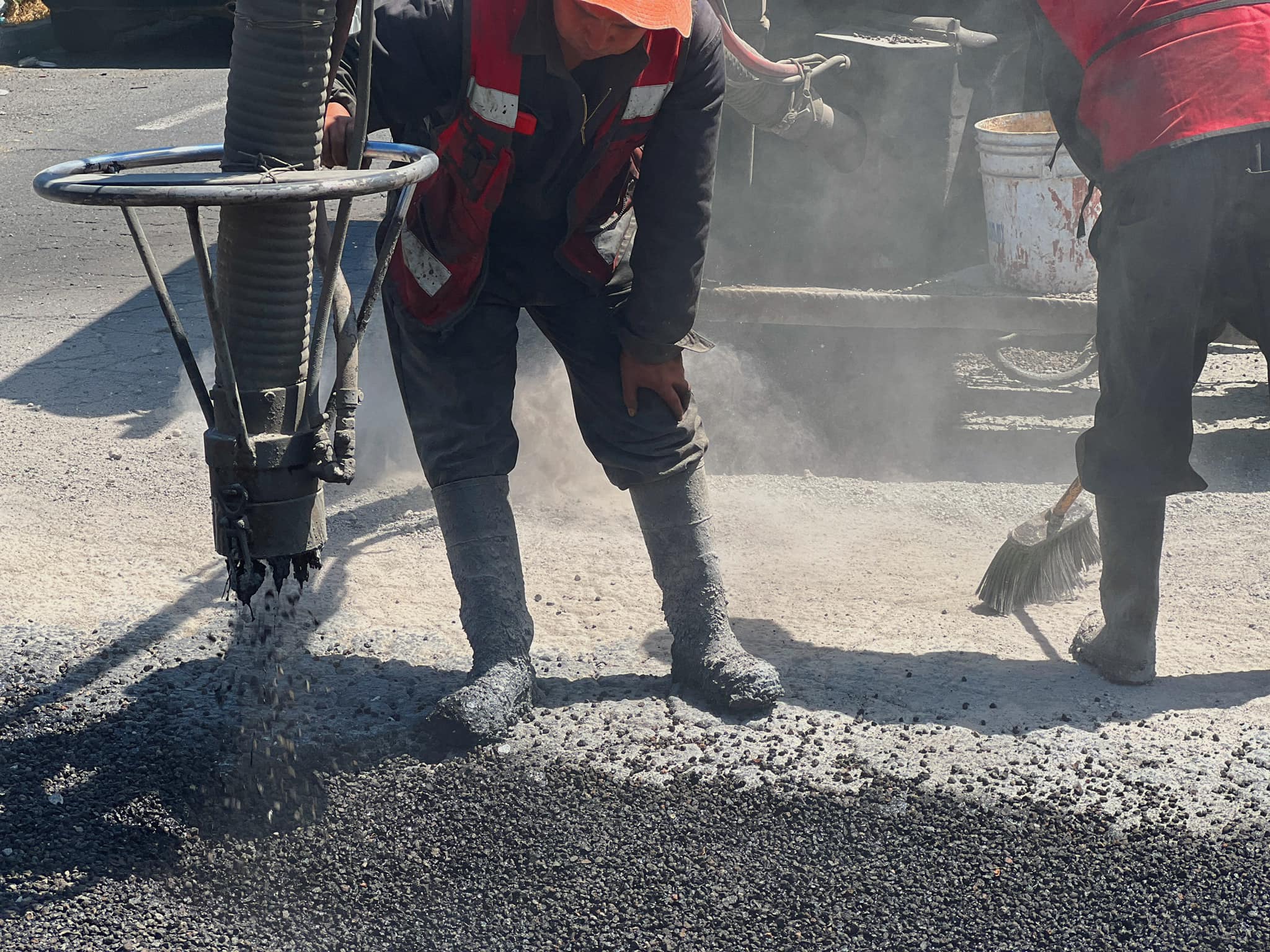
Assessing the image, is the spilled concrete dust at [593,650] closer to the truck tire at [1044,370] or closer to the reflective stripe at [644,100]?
the truck tire at [1044,370]

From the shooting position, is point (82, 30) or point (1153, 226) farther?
point (82, 30)

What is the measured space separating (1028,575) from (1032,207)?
1778 mm

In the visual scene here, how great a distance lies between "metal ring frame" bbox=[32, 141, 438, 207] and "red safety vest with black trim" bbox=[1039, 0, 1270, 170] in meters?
1.79

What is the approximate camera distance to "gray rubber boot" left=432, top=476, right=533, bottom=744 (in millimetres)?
2957

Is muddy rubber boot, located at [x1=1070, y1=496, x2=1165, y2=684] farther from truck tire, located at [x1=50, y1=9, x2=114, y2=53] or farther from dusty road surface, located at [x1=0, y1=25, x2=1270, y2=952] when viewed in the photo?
truck tire, located at [x1=50, y1=9, x2=114, y2=53]

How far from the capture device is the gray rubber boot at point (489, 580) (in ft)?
9.70

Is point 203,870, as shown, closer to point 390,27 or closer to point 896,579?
point 390,27

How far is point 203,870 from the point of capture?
8.09 ft

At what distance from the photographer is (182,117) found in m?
9.79

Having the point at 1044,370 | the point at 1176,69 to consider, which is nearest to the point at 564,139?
the point at 1176,69

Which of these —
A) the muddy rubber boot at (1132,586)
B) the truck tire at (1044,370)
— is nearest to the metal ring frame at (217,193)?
the muddy rubber boot at (1132,586)

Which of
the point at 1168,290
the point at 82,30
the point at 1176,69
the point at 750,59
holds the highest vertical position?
the point at 82,30

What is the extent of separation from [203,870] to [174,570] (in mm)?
1461

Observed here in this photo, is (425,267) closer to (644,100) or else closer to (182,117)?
(644,100)
